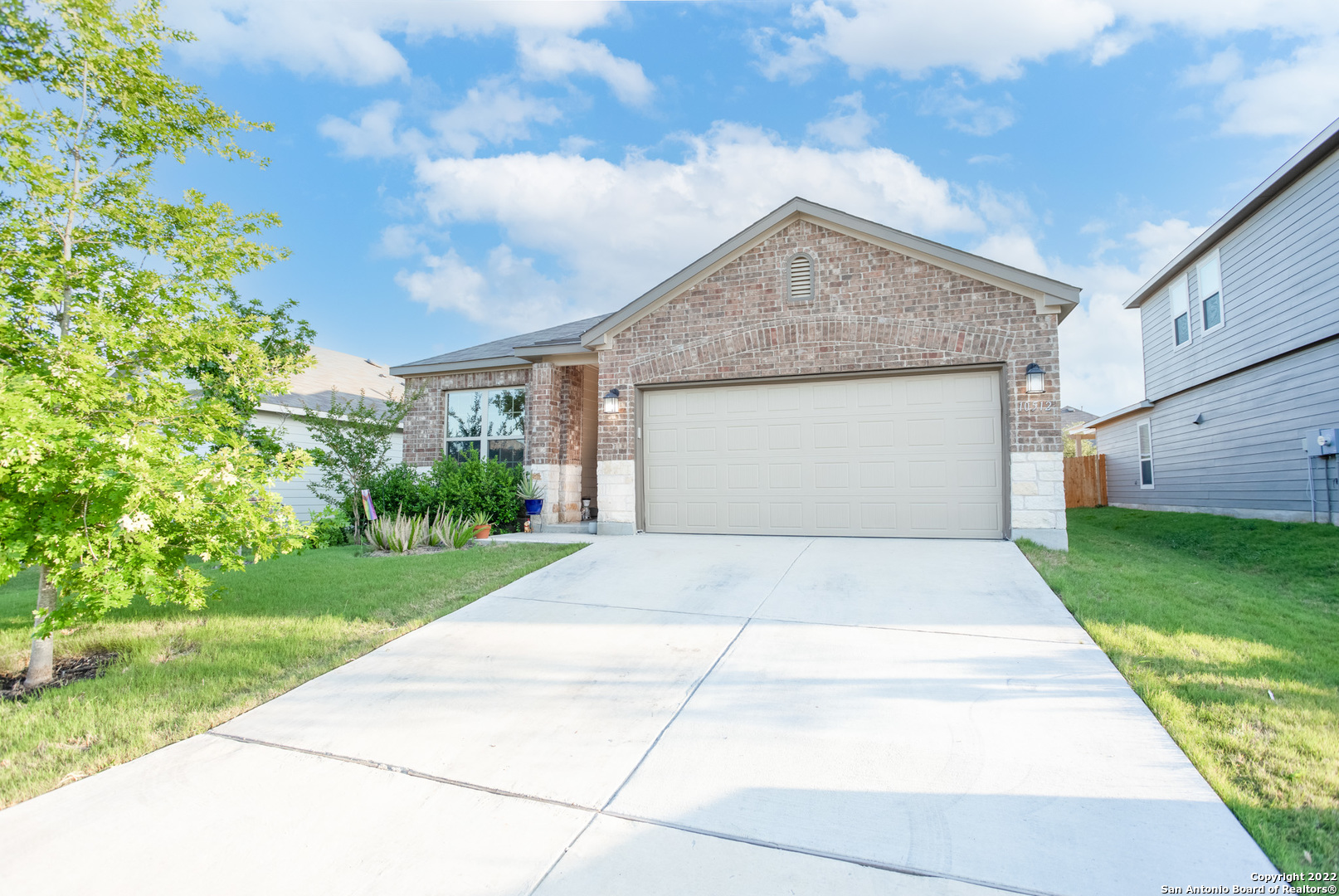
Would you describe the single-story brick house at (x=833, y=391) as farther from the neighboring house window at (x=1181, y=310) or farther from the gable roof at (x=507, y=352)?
the neighboring house window at (x=1181, y=310)

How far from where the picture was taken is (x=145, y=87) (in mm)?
5035

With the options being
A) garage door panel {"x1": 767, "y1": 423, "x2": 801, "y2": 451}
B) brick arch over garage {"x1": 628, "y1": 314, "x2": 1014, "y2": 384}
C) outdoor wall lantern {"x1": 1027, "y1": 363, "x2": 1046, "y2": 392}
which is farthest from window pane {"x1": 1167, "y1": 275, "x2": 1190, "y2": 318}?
garage door panel {"x1": 767, "y1": 423, "x2": 801, "y2": 451}

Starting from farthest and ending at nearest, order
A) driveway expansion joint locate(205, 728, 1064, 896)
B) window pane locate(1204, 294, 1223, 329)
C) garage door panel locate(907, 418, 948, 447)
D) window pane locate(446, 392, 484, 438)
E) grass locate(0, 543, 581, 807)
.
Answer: window pane locate(1204, 294, 1223, 329), window pane locate(446, 392, 484, 438), garage door panel locate(907, 418, 948, 447), grass locate(0, 543, 581, 807), driveway expansion joint locate(205, 728, 1064, 896)

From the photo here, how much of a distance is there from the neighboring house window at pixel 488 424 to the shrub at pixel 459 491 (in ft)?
1.80

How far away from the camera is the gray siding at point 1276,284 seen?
33.4 feet

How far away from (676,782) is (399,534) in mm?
7884

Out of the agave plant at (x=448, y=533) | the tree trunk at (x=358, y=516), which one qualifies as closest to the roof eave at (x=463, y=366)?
the tree trunk at (x=358, y=516)

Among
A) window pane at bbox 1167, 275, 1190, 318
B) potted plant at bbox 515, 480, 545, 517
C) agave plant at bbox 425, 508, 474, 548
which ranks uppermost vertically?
window pane at bbox 1167, 275, 1190, 318

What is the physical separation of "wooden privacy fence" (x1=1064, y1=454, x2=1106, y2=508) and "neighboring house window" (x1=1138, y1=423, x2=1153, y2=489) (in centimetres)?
196

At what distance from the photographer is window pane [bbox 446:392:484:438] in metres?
12.6

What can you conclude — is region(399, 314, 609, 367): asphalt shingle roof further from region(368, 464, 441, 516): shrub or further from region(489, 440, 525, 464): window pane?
region(368, 464, 441, 516): shrub

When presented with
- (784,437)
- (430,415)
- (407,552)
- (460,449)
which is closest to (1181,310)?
(784,437)

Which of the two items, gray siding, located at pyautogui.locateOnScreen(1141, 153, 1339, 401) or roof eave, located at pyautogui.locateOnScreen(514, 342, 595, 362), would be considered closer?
gray siding, located at pyautogui.locateOnScreen(1141, 153, 1339, 401)

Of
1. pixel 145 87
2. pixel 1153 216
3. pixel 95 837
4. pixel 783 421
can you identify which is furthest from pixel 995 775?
pixel 1153 216
